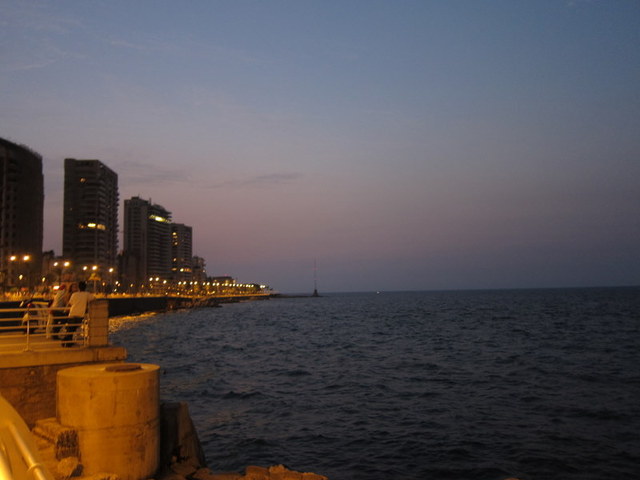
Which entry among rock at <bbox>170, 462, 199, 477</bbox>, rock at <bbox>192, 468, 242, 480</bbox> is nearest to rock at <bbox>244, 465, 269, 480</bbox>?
rock at <bbox>192, 468, 242, 480</bbox>

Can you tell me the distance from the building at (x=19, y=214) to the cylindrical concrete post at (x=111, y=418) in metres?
138

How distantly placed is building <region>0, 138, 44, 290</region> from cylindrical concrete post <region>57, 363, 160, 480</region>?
138 m

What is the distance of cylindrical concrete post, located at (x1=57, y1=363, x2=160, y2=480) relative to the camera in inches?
396

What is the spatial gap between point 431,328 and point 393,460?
2139 inches

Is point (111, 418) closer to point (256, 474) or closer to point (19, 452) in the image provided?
point (256, 474)

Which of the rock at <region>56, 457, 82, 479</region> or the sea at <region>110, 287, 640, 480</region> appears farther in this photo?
the sea at <region>110, 287, 640, 480</region>

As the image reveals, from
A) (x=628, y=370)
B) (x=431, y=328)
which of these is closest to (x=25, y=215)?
(x=431, y=328)

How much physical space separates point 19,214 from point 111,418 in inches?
6154

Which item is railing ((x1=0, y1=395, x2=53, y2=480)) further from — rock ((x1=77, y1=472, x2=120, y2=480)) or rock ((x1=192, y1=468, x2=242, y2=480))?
rock ((x1=192, y1=468, x2=242, y2=480))

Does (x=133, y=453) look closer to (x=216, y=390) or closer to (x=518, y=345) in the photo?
(x=216, y=390)

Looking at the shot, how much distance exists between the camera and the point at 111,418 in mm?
10164

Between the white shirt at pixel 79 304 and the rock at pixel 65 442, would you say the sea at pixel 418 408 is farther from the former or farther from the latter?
the rock at pixel 65 442

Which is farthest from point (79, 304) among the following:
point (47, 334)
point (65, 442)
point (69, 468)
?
point (69, 468)

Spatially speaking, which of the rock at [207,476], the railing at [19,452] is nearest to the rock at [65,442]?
the rock at [207,476]
